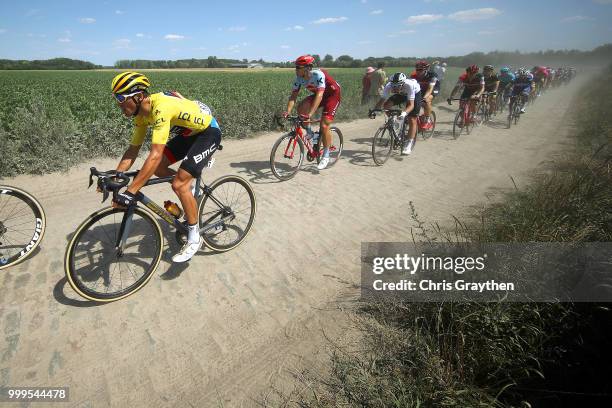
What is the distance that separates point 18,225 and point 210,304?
3.27 meters

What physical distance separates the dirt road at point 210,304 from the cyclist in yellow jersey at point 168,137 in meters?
0.73

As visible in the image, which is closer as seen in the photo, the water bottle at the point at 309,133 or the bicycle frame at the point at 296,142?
the bicycle frame at the point at 296,142

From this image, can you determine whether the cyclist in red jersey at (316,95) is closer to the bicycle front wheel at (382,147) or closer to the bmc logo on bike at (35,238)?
the bicycle front wheel at (382,147)

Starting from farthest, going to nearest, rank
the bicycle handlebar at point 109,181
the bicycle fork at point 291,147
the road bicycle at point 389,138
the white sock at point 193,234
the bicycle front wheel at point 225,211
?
1. the road bicycle at point 389,138
2. the bicycle fork at point 291,147
3. the bicycle front wheel at point 225,211
4. the white sock at point 193,234
5. the bicycle handlebar at point 109,181

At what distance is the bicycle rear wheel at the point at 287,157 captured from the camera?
6.68 meters

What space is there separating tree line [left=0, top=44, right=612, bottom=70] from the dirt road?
72617 millimetres

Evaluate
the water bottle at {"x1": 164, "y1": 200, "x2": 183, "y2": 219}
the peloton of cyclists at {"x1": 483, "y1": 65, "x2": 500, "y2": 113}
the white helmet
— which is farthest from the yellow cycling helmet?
the peloton of cyclists at {"x1": 483, "y1": 65, "x2": 500, "y2": 113}

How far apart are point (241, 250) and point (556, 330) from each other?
11.7ft

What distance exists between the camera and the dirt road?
2645 millimetres

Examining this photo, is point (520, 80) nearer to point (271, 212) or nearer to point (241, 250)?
point (271, 212)

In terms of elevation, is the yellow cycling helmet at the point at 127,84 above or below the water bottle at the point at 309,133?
above

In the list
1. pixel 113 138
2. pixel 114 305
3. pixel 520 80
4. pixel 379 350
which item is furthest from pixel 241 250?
pixel 520 80

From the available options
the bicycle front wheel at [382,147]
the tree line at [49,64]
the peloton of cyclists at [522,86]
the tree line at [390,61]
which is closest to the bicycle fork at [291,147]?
the bicycle front wheel at [382,147]

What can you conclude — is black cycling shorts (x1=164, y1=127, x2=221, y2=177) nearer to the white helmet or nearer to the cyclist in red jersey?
the cyclist in red jersey
